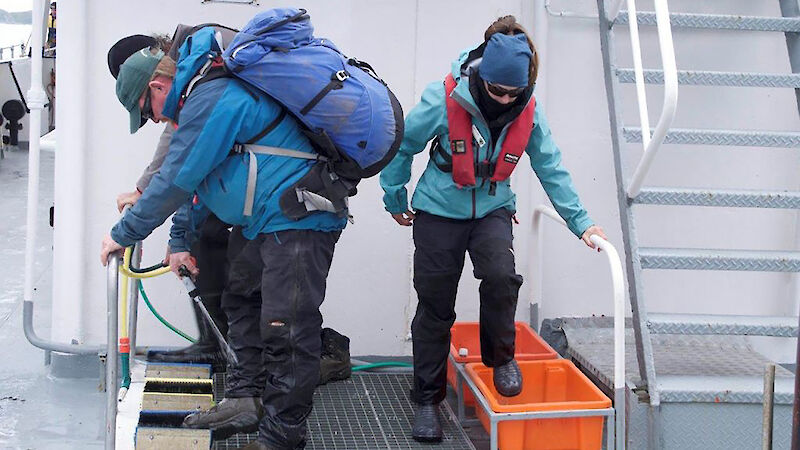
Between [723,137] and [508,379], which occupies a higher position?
[723,137]

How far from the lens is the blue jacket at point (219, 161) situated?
11.1 feet

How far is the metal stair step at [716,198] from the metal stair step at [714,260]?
8.8 inches

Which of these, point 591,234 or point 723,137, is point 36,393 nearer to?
point 591,234

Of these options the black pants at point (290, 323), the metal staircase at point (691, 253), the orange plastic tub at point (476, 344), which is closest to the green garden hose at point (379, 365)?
the orange plastic tub at point (476, 344)

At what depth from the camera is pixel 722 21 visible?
4707 millimetres

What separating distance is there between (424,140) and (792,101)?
2.54 metres

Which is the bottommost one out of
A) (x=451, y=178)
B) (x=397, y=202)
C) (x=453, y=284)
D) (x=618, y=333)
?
(x=618, y=333)

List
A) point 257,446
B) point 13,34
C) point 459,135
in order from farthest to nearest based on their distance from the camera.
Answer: point 13,34 < point 459,135 < point 257,446

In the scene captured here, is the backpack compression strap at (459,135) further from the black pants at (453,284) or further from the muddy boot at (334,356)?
the muddy boot at (334,356)

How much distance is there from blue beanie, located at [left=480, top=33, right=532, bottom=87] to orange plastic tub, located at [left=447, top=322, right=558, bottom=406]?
56.8 inches

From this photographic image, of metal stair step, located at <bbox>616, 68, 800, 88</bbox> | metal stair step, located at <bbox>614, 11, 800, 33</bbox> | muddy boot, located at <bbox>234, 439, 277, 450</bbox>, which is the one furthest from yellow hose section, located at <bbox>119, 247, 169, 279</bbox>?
metal stair step, located at <bbox>614, 11, 800, 33</bbox>

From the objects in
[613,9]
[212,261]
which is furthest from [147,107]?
[613,9]

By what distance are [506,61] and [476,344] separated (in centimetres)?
184

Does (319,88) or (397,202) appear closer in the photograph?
(319,88)
